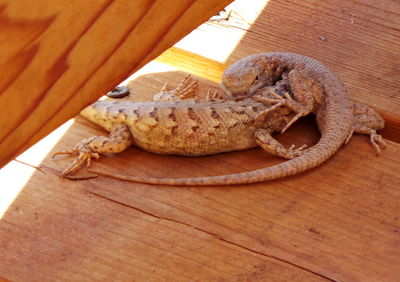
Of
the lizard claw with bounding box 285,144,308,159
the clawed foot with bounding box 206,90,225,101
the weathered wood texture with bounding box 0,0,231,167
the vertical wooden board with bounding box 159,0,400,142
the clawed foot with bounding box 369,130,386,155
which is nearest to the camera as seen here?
the weathered wood texture with bounding box 0,0,231,167

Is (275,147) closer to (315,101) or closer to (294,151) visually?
(294,151)

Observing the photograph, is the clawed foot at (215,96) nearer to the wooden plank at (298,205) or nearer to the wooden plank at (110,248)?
the wooden plank at (298,205)

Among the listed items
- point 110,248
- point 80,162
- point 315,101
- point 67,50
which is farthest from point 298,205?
point 67,50

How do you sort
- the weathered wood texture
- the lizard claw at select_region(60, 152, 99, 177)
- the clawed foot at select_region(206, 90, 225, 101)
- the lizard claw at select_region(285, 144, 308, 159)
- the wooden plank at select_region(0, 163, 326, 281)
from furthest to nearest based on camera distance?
the clawed foot at select_region(206, 90, 225, 101), the lizard claw at select_region(285, 144, 308, 159), the lizard claw at select_region(60, 152, 99, 177), the wooden plank at select_region(0, 163, 326, 281), the weathered wood texture

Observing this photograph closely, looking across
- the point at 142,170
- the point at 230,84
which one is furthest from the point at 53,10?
the point at 230,84

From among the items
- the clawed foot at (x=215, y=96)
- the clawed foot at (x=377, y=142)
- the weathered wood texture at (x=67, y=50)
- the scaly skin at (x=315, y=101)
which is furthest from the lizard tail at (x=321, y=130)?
the weathered wood texture at (x=67, y=50)

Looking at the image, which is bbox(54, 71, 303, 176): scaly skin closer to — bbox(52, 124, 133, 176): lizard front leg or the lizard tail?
bbox(52, 124, 133, 176): lizard front leg

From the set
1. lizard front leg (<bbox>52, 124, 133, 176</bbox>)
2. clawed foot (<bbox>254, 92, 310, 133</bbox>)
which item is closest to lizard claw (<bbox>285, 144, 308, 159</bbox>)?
clawed foot (<bbox>254, 92, 310, 133</bbox>)
